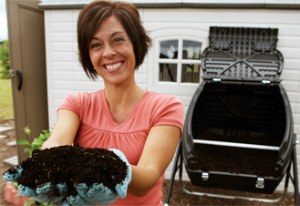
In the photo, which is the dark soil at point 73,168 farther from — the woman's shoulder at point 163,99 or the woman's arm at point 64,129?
the woman's shoulder at point 163,99

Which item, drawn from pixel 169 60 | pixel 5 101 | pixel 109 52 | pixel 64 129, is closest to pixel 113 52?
pixel 109 52

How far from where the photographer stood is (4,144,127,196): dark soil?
60 cm

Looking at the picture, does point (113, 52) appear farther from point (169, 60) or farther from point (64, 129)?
point (169, 60)

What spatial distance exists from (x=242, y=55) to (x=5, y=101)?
367 inches

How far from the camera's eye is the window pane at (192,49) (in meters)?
3.16

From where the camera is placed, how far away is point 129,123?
1.05 m

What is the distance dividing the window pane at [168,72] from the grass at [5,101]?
5.86m

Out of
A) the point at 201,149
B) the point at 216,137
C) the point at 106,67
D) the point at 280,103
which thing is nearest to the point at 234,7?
the point at 280,103

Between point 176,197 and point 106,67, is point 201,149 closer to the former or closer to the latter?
point 176,197

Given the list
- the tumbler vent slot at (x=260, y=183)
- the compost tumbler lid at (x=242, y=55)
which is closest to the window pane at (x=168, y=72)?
the compost tumbler lid at (x=242, y=55)

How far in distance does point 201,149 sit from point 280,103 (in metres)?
1.06

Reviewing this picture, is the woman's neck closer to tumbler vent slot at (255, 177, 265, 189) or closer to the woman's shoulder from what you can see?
the woman's shoulder

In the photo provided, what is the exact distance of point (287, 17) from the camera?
2.87m

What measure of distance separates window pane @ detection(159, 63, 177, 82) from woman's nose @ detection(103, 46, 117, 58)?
2.30 meters
